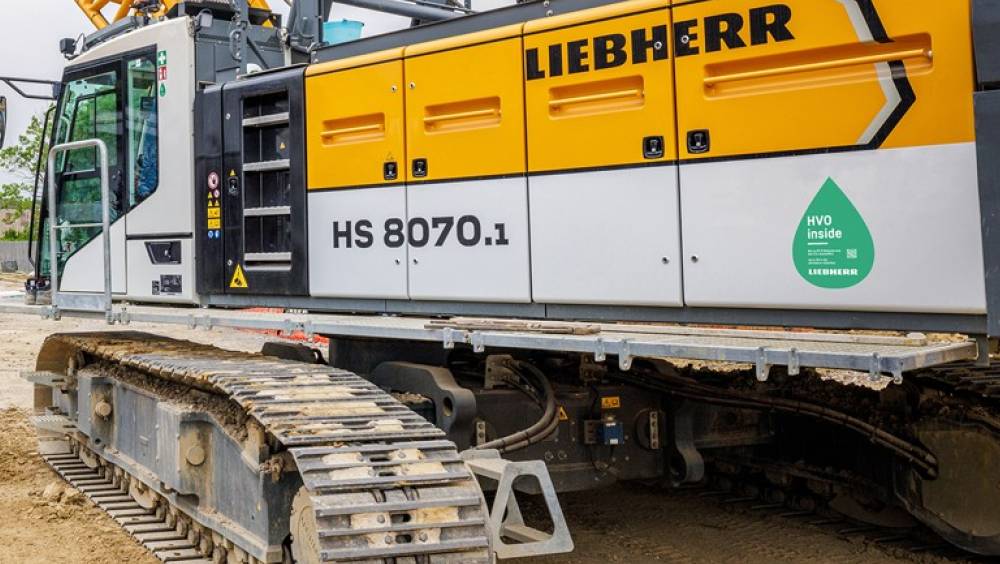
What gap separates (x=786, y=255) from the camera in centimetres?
489

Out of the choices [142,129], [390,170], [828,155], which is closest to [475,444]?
[390,170]

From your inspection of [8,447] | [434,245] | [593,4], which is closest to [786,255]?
[593,4]

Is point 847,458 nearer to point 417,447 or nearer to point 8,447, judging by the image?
point 417,447

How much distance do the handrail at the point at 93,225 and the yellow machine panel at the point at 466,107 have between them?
2.48 meters

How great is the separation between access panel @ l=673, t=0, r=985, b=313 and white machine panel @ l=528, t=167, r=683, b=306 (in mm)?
108

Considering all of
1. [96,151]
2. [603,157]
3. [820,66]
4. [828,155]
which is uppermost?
[96,151]

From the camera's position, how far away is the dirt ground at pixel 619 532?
695 cm

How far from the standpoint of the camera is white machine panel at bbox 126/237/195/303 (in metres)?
7.54

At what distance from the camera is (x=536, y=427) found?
20.3ft

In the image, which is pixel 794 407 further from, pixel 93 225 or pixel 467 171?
pixel 93 225

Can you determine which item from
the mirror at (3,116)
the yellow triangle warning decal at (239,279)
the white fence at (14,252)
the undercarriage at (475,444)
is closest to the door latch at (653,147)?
the undercarriage at (475,444)

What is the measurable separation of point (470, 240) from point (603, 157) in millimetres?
945

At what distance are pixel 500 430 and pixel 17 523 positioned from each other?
3.81 m

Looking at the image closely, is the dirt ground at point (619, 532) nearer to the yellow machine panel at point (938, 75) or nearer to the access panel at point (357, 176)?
the access panel at point (357, 176)
